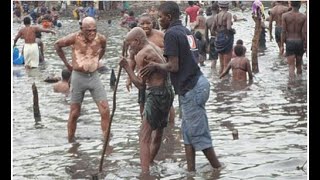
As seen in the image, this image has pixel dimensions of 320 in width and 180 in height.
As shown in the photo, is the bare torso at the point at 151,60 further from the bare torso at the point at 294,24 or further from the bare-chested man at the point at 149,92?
the bare torso at the point at 294,24

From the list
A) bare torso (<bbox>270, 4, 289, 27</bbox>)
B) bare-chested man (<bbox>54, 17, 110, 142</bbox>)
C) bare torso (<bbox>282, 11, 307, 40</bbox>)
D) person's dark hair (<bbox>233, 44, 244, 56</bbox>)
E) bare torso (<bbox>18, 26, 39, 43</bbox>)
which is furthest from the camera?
bare torso (<bbox>18, 26, 39, 43</bbox>)

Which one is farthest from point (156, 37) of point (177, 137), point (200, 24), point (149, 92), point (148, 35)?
point (200, 24)

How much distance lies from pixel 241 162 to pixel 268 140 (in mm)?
1195

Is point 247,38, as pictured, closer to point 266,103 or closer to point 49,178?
point 266,103

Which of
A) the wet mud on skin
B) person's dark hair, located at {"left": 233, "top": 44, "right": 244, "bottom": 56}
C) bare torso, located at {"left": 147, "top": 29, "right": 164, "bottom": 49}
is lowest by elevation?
the wet mud on skin

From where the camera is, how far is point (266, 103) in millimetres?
12594

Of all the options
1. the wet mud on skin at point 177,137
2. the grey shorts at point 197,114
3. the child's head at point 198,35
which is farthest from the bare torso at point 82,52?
the child's head at point 198,35

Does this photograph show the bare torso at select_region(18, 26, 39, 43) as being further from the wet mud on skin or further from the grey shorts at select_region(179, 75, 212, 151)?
the grey shorts at select_region(179, 75, 212, 151)

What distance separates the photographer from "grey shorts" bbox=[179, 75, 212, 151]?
7.76 m

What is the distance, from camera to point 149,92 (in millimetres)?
8148

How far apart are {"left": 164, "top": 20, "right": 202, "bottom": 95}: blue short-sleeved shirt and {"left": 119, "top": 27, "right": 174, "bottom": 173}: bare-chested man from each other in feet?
1.02

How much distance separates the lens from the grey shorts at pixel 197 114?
776 centimetres

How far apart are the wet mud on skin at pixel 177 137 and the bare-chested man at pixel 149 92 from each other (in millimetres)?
389

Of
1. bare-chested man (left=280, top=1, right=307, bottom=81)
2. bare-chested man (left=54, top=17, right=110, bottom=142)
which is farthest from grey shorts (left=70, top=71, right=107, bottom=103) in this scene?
bare-chested man (left=280, top=1, right=307, bottom=81)
